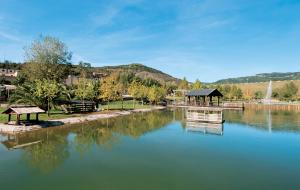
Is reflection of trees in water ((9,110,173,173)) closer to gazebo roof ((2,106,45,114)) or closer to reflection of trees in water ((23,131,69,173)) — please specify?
reflection of trees in water ((23,131,69,173))

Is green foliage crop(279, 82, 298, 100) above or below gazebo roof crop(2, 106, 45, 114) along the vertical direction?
above

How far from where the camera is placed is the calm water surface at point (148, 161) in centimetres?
1385

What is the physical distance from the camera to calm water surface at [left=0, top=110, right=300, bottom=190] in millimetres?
13852

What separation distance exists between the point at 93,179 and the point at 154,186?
3.20 m

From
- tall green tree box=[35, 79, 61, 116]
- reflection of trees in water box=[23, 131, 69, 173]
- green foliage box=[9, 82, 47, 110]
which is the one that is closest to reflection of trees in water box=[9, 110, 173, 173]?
reflection of trees in water box=[23, 131, 69, 173]

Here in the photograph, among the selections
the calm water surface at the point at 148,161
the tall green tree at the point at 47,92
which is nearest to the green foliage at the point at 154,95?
the tall green tree at the point at 47,92

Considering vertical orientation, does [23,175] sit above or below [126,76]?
below

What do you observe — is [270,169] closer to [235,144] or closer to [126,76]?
[235,144]

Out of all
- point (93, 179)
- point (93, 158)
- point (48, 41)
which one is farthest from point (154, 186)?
point (48, 41)

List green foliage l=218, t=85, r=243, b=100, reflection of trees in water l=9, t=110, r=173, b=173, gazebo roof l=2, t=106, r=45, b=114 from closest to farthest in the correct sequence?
reflection of trees in water l=9, t=110, r=173, b=173
gazebo roof l=2, t=106, r=45, b=114
green foliage l=218, t=85, r=243, b=100

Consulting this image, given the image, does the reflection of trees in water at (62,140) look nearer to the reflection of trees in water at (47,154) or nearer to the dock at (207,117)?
the reflection of trees in water at (47,154)

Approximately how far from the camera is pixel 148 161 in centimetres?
1802

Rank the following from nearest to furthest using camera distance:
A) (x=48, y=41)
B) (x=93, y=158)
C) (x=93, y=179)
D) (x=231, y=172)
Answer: (x=93, y=179)
(x=231, y=172)
(x=93, y=158)
(x=48, y=41)

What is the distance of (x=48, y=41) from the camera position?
56.5 metres
